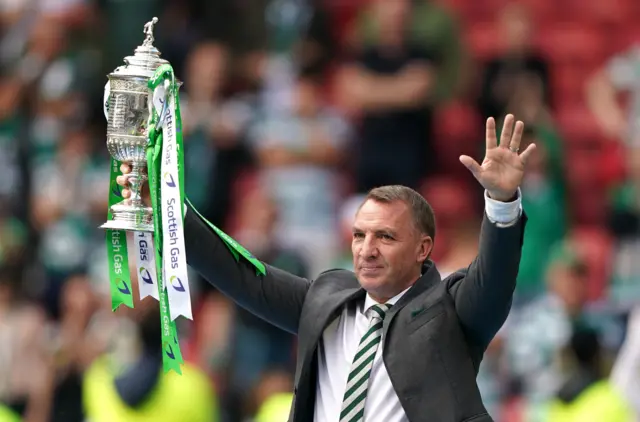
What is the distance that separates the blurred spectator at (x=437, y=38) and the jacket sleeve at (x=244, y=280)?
551cm

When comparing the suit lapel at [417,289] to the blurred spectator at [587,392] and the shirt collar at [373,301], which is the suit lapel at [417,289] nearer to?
the shirt collar at [373,301]

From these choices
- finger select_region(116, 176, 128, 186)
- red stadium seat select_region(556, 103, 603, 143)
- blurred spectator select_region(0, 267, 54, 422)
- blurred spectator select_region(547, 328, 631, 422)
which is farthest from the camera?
red stadium seat select_region(556, 103, 603, 143)

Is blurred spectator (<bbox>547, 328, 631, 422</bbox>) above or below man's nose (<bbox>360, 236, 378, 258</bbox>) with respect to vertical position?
below

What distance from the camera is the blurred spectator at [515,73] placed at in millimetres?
11008

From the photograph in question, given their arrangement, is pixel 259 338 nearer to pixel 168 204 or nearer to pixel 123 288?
pixel 123 288

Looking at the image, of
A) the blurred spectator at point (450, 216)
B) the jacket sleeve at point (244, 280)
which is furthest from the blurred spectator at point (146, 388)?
the jacket sleeve at point (244, 280)

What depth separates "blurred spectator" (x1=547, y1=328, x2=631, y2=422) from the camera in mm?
8602

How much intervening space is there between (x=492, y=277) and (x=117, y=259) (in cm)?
138

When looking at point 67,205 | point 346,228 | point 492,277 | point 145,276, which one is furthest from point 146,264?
point 67,205

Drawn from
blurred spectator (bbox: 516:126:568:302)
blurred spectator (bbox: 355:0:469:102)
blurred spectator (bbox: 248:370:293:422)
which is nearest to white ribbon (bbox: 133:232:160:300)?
blurred spectator (bbox: 248:370:293:422)

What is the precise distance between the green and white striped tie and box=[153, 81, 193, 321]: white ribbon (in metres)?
0.57

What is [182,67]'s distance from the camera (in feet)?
39.1

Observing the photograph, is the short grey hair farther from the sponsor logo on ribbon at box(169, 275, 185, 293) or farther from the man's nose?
the sponsor logo on ribbon at box(169, 275, 185, 293)

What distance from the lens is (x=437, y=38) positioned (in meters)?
11.3
